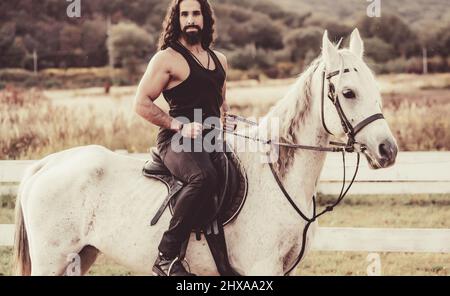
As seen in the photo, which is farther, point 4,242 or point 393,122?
point 393,122

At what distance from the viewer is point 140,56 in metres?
17.1

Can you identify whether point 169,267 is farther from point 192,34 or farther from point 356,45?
point 356,45

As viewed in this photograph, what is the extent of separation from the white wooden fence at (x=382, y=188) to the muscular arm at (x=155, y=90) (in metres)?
2.66

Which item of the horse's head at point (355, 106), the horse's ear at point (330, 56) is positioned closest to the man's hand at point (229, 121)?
the horse's head at point (355, 106)

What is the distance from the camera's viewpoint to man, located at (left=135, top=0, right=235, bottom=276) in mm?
4070

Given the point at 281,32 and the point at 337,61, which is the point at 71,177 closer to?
the point at 337,61

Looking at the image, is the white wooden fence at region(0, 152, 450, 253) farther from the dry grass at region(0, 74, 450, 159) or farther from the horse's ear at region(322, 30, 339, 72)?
the horse's ear at region(322, 30, 339, 72)

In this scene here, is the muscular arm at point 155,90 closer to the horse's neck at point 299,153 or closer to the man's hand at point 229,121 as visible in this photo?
the man's hand at point 229,121

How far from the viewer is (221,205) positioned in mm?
4125

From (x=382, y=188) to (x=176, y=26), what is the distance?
19.9 feet

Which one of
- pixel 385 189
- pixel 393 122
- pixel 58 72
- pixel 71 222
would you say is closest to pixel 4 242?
pixel 71 222

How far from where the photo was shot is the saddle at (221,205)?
13.5 ft

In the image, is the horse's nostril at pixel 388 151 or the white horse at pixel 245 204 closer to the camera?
the horse's nostril at pixel 388 151

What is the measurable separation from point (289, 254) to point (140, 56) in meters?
13.6
